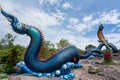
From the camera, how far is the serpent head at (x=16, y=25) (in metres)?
9.55

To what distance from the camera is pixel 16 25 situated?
31.4 ft

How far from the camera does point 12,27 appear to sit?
959cm

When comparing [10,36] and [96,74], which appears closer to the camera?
[96,74]

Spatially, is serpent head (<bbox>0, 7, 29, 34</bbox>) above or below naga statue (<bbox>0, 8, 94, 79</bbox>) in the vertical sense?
above

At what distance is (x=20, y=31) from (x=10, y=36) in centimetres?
2100

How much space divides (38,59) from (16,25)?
5.49 ft

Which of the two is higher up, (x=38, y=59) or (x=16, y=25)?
(x=16, y=25)

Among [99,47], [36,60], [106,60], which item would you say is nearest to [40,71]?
[36,60]

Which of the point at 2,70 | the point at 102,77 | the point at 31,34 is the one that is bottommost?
the point at 102,77

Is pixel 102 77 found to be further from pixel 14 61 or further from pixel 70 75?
pixel 14 61

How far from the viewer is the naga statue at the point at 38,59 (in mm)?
9211

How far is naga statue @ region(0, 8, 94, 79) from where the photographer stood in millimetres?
9211

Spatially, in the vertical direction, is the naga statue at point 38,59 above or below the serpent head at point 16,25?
below

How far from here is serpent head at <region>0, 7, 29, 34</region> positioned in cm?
955
